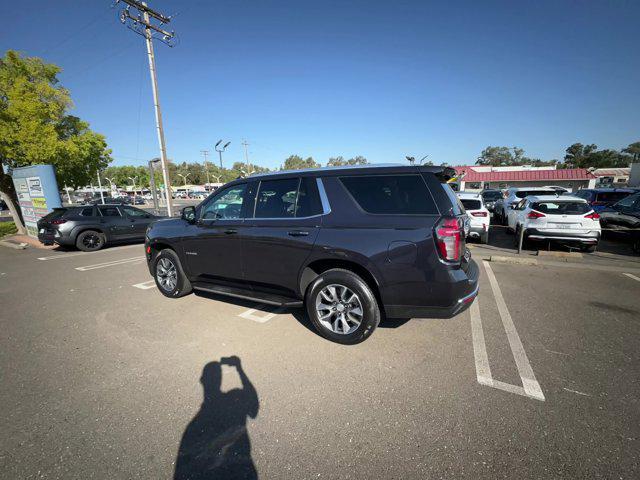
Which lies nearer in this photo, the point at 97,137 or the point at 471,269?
the point at 471,269

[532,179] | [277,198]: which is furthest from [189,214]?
[532,179]

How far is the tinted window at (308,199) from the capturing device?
3.41 metres

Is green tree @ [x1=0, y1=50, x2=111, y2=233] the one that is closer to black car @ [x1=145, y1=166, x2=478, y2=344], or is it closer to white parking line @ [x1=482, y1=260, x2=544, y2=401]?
black car @ [x1=145, y1=166, x2=478, y2=344]

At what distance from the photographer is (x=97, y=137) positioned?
14016 millimetres

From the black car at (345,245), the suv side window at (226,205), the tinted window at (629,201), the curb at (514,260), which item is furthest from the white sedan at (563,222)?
the suv side window at (226,205)

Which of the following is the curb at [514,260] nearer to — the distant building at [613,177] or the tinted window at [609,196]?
the tinted window at [609,196]

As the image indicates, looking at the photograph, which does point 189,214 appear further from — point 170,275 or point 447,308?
point 447,308

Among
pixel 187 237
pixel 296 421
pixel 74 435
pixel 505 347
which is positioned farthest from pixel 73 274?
pixel 505 347

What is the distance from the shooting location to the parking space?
76.9 inches

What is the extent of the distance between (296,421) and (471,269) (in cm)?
238

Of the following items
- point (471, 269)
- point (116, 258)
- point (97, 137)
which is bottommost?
point (116, 258)

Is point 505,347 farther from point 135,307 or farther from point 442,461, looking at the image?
point 135,307

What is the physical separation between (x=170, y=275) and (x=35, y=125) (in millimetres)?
11675

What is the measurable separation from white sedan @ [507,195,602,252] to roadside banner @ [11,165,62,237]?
51.3 ft
